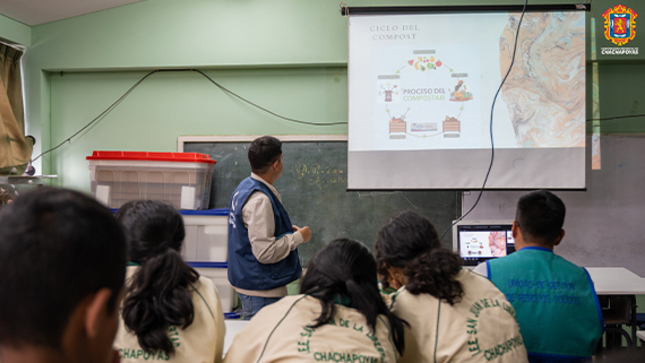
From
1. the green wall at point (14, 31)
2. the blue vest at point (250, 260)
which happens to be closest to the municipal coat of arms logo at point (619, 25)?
the blue vest at point (250, 260)

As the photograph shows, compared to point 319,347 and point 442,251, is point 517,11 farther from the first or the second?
point 319,347

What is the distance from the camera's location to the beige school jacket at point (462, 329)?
3.77 ft

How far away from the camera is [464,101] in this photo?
10.1ft

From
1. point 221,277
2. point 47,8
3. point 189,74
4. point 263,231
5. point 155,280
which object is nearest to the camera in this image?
point 155,280

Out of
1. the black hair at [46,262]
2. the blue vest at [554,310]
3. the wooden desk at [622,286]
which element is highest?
the black hair at [46,262]

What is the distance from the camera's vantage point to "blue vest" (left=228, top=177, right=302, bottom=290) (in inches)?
84.7

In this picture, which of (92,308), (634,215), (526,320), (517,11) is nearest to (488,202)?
(634,215)

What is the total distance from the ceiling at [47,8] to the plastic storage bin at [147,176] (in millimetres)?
1257

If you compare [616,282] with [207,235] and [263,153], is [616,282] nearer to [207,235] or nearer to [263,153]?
[263,153]

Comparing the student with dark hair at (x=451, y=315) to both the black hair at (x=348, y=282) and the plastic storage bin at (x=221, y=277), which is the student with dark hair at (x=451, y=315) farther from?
the plastic storage bin at (x=221, y=277)

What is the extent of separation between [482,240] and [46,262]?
2.85 meters

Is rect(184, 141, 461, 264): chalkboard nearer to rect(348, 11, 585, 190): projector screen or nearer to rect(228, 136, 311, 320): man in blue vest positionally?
rect(348, 11, 585, 190): projector screen

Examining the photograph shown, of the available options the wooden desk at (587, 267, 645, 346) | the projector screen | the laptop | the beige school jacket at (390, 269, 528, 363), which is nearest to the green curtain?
the projector screen

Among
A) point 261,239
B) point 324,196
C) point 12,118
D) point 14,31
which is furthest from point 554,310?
point 14,31
